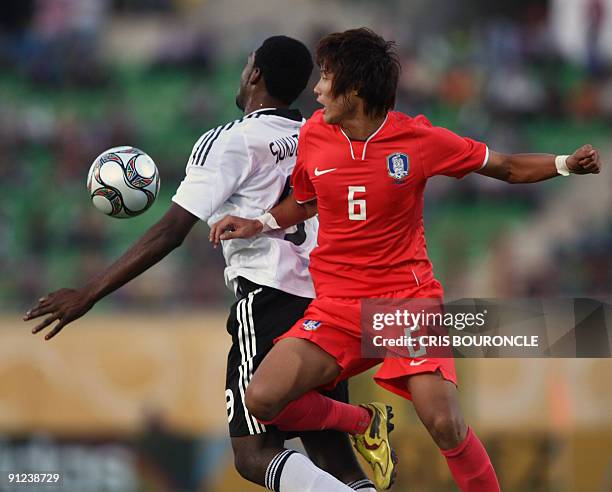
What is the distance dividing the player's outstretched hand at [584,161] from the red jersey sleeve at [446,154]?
1.18 ft

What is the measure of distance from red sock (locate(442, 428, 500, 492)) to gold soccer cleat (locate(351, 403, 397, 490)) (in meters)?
0.40

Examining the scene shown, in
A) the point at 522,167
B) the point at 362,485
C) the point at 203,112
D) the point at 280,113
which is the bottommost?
the point at 362,485

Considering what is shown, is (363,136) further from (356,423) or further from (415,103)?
(415,103)

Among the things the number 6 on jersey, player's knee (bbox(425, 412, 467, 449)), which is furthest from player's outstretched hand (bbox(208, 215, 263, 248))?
player's knee (bbox(425, 412, 467, 449))

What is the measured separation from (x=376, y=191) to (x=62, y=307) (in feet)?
4.71

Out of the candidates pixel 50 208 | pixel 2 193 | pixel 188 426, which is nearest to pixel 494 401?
pixel 188 426

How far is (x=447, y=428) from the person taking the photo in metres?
4.55

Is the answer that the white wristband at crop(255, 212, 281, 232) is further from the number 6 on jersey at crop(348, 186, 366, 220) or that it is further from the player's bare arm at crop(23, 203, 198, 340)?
the number 6 on jersey at crop(348, 186, 366, 220)

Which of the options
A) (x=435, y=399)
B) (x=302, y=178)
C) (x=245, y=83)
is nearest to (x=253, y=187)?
(x=302, y=178)

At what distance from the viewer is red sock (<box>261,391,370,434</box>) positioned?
4.91 m

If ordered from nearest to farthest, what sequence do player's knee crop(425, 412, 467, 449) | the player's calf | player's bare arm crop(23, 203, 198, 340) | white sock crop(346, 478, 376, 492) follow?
player's knee crop(425, 412, 467, 449) → player's bare arm crop(23, 203, 198, 340) → the player's calf → white sock crop(346, 478, 376, 492)

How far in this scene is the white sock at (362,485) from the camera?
16.9 feet

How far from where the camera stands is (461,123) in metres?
15.2

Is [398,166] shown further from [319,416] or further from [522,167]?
[319,416]
